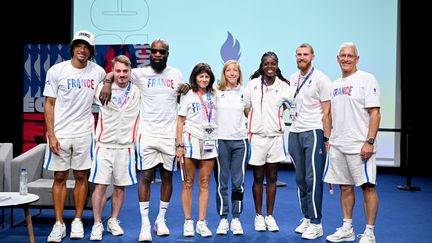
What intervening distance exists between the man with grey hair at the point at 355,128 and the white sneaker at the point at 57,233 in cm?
214

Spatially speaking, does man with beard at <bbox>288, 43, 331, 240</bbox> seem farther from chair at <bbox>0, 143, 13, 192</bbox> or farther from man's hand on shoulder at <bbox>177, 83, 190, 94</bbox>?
chair at <bbox>0, 143, 13, 192</bbox>

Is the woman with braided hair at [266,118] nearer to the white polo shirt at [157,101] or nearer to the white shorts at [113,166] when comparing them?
the white polo shirt at [157,101]

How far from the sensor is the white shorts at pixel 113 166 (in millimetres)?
4250

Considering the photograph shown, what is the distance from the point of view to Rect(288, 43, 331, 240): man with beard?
428 centimetres

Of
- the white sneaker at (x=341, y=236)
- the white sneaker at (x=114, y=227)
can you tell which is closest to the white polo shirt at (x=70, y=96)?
the white sneaker at (x=114, y=227)

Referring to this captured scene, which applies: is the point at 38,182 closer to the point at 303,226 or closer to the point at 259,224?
the point at 259,224

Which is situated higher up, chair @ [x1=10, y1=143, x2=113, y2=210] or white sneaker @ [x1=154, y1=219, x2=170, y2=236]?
chair @ [x1=10, y1=143, x2=113, y2=210]

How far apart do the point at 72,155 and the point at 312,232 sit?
1983mm

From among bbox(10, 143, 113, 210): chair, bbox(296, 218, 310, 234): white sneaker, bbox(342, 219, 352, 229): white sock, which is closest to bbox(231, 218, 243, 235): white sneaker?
bbox(296, 218, 310, 234): white sneaker

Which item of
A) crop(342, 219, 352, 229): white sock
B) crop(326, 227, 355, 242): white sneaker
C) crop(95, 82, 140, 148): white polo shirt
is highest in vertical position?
crop(95, 82, 140, 148): white polo shirt

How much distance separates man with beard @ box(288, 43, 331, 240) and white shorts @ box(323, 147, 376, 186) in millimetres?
101

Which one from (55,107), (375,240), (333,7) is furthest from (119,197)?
(333,7)

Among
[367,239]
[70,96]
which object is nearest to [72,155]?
[70,96]

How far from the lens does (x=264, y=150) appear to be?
4383 mm
